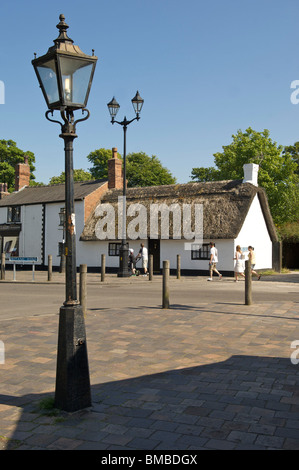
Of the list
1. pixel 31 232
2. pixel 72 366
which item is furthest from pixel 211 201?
pixel 72 366

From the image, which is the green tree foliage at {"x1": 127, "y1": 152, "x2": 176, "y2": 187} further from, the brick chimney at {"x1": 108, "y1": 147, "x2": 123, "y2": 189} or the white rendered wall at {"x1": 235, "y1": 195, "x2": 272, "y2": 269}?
the white rendered wall at {"x1": 235, "y1": 195, "x2": 272, "y2": 269}

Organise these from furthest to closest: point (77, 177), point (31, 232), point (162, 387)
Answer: point (77, 177) < point (31, 232) < point (162, 387)

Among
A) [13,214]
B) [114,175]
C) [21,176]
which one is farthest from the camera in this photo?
[21,176]

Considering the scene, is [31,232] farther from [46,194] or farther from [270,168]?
[270,168]

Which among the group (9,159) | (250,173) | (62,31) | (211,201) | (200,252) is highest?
(9,159)

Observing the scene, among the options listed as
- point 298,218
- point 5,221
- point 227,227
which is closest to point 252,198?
point 227,227

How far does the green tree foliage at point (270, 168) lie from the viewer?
39688 mm

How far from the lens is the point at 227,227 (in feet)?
88.5

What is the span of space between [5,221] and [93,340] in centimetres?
3364

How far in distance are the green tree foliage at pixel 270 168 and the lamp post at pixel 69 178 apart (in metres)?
36.3

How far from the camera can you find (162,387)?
15.9 ft

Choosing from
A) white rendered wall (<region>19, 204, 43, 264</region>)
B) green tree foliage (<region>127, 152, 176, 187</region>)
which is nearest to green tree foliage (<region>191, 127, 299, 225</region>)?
green tree foliage (<region>127, 152, 176, 187</region>)

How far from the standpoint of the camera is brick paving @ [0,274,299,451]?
11.7 feet

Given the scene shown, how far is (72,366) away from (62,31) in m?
3.34
